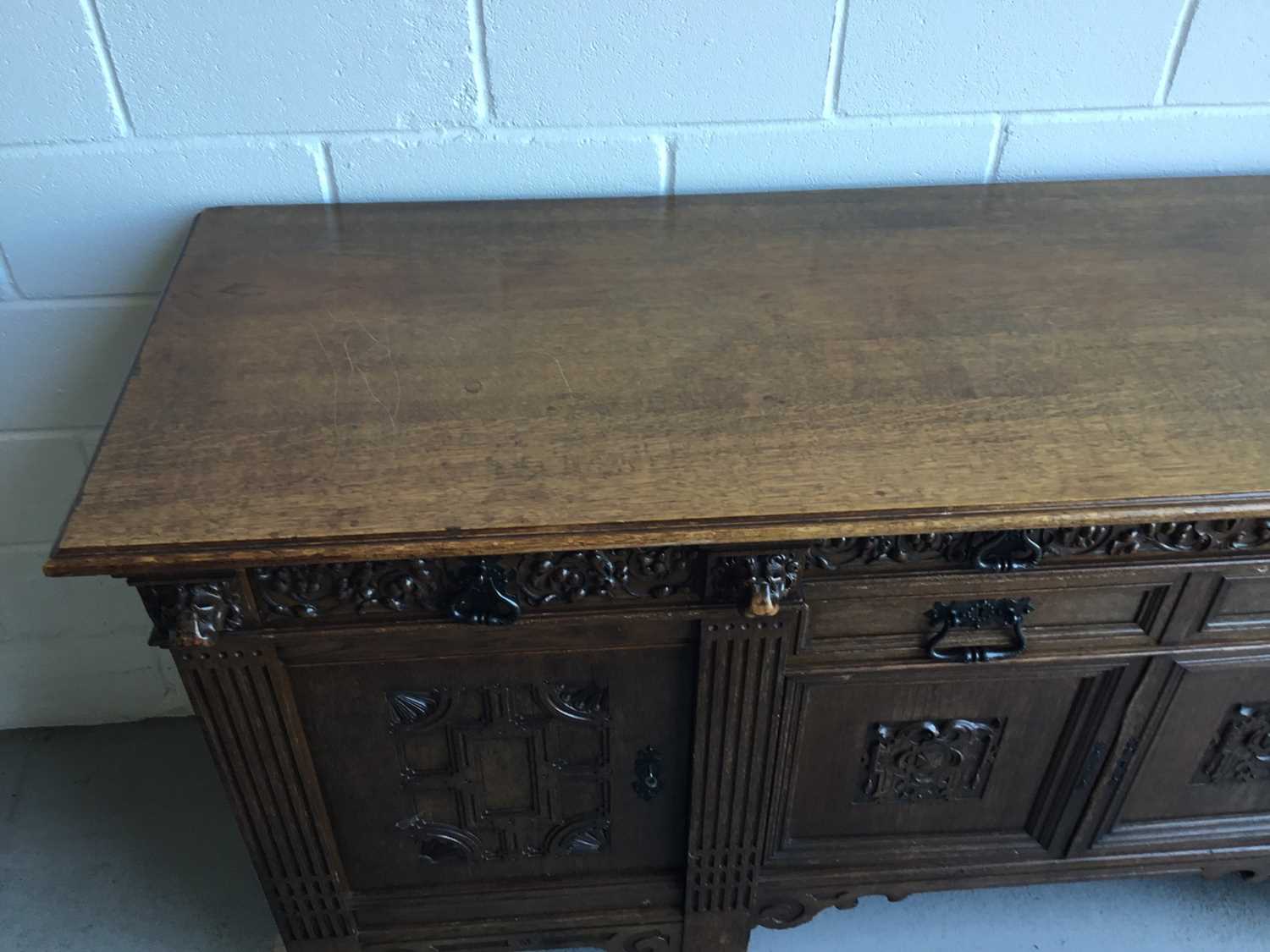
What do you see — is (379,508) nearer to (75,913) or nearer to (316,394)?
(316,394)

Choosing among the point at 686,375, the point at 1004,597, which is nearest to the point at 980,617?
the point at 1004,597

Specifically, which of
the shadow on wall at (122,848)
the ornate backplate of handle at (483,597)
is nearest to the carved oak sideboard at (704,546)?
the ornate backplate of handle at (483,597)

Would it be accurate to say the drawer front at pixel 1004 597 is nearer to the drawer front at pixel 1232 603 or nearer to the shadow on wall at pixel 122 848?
the drawer front at pixel 1232 603

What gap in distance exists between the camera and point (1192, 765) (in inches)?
47.6

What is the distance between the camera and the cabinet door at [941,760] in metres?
1.09

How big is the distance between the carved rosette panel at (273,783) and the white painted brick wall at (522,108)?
60 cm

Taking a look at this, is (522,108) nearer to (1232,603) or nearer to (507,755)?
(507,755)

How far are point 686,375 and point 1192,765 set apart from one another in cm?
77

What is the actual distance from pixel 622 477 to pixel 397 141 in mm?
621

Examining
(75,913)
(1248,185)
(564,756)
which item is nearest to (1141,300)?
(1248,185)

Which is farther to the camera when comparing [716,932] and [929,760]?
[716,932]

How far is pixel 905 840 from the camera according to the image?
1.25 metres

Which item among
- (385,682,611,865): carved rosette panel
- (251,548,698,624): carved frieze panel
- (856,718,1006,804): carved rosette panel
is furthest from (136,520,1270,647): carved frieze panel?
(856,718,1006,804): carved rosette panel

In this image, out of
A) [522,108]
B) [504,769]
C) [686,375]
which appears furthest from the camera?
[522,108]
